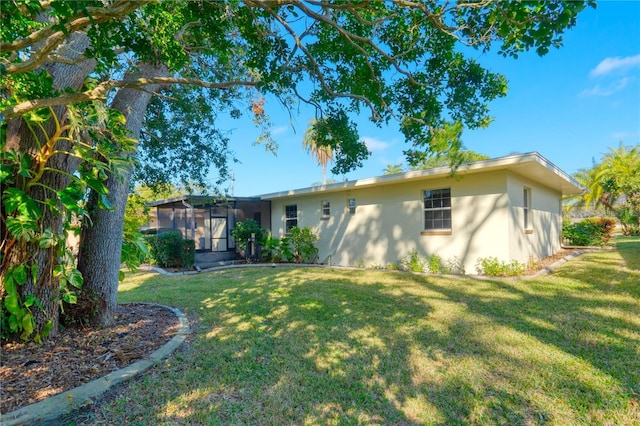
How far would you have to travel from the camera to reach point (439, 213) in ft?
28.3

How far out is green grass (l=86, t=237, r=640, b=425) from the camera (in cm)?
226

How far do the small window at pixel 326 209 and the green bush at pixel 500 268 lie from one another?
18.0 ft

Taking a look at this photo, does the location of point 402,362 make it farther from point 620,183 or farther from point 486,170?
point 620,183

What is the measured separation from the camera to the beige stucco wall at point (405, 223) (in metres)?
7.61

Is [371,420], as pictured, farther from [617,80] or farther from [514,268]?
[617,80]

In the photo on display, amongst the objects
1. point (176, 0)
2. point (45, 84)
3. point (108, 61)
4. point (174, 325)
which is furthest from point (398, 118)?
point (174, 325)

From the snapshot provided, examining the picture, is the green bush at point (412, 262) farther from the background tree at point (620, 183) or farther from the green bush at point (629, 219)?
the green bush at point (629, 219)

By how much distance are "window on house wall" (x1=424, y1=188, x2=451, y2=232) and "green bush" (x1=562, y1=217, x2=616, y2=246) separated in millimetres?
10200

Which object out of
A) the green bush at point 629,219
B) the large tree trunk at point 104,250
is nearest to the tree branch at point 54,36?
the large tree trunk at point 104,250

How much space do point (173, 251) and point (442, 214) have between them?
9.19m

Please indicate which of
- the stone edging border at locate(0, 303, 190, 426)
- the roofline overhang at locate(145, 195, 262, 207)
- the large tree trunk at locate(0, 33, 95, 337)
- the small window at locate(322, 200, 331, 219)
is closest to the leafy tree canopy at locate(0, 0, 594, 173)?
the large tree trunk at locate(0, 33, 95, 337)

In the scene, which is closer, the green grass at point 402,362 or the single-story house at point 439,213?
the green grass at point 402,362

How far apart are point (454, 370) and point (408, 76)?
3.82m

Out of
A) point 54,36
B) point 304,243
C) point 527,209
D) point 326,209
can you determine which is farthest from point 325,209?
point 54,36
